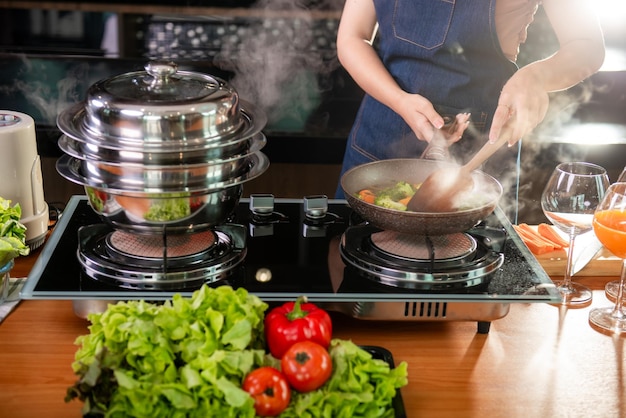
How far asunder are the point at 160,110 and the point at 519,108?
3.36 ft

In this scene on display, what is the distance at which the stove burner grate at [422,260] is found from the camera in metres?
1.52

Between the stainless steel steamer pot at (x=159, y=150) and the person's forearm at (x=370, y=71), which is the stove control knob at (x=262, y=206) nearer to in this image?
the stainless steel steamer pot at (x=159, y=150)

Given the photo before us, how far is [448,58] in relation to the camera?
7.98ft

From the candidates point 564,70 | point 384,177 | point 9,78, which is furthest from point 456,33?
point 9,78

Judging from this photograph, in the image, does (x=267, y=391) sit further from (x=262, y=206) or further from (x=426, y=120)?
(x=426, y=120)

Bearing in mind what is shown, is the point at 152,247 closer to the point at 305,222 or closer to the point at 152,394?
the point at 305,222

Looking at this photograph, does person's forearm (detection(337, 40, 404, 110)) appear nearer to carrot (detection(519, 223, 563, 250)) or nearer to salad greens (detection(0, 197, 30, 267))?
carrot (detection(519, 223, 563, 250))

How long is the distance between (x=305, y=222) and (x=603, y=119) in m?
2.34

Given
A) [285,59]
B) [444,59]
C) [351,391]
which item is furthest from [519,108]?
[285,59]

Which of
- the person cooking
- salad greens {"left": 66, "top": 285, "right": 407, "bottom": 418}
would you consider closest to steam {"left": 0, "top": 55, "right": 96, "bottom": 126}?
the person cooking

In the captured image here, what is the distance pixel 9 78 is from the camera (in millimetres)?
3543

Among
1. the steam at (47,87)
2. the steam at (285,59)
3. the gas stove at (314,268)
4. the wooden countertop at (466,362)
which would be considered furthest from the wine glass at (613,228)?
the steam at (47,87)

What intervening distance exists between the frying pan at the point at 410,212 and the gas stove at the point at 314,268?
7 centimetres

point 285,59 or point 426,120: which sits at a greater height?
point 426,120
